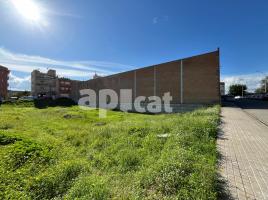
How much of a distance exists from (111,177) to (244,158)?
10.1 ft

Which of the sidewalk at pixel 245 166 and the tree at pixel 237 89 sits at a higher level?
the tree at pixel 237 89

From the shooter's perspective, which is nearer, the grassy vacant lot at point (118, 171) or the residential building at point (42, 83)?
the grassy vacant lot at point (118, 171)

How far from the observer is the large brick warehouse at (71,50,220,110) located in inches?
933

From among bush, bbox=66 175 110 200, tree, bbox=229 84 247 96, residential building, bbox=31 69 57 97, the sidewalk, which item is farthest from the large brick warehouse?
tree, bbox=229 84 247 96

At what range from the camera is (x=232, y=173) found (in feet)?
12.8

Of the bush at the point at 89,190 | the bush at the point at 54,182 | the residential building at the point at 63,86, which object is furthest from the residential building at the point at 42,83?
the bush at the point at 89,190

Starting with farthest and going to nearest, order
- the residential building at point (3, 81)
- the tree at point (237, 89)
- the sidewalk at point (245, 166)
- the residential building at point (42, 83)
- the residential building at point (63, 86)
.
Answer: the tree at point (237, 89) < the residential building at point (42, 83) < the residential building at point (63, 86) < the residential building at point (3, 81) < the sidewalk at point (245, 166)

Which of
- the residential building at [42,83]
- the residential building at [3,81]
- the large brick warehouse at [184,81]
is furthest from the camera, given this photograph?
the residential building at [42,83]

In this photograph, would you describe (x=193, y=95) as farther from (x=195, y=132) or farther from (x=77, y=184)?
(x=77, y=184)

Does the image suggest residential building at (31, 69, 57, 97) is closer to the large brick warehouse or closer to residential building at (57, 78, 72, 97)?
residential building at (57, 78, 72, 97)

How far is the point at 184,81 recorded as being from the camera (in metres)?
25.2

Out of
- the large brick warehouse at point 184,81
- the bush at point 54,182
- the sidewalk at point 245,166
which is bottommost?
the bush at point 54,182

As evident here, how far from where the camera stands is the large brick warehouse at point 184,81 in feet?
77.7

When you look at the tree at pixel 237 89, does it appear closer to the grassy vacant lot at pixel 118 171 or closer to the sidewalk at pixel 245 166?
the sidewalk at pixel 245 166
